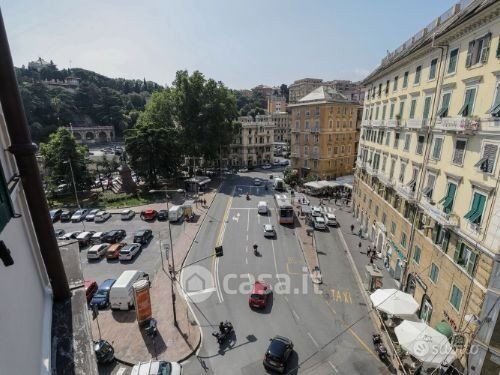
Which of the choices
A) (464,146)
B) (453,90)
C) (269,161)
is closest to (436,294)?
(464,146)

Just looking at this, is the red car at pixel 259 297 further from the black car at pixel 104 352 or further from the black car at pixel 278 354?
the black car at pixel 104 352

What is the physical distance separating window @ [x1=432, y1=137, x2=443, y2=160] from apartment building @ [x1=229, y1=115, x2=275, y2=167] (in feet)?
181

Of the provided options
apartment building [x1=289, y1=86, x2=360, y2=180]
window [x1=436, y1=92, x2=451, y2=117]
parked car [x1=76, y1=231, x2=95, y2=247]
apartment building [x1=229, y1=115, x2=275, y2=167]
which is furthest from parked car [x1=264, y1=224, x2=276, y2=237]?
apartment building [x1=229, y1=115, x2=275, y2=167]

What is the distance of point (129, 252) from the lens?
85.0 feet

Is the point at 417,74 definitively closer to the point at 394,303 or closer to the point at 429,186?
the point at 429,186

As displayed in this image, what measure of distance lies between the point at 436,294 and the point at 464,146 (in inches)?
383

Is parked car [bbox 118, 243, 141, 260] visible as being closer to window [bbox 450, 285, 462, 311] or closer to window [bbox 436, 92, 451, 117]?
window [bbox 450, 285, 462, 311]

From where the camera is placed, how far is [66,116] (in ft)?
334

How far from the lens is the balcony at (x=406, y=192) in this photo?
2152 cm

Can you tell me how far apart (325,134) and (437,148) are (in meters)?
32.9

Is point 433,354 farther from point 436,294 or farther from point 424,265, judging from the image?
point 424,265

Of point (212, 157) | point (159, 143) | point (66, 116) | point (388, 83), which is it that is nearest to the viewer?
point (388, 83)

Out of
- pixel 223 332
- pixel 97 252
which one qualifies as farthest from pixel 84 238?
pixel 223 332

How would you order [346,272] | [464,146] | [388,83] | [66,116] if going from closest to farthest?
[464,146] → [346,272] → [388,83] → [66,116]
